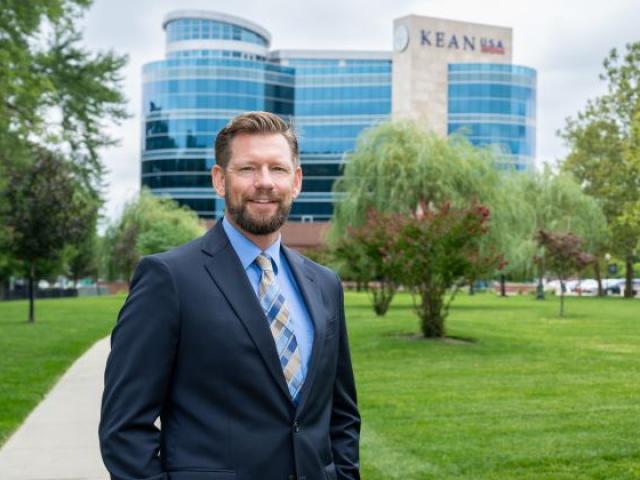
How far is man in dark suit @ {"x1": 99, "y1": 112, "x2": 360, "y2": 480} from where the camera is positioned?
302 cm

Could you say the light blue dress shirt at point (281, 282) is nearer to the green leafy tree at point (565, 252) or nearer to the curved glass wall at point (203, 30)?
the green leafy tree at point (565, 252)

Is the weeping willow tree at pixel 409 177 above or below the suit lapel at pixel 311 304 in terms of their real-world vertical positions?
above

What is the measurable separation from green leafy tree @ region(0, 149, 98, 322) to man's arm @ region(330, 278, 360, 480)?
84.7 feet

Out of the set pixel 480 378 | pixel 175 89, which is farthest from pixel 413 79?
pixel 480 378

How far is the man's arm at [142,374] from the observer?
9.85 ft

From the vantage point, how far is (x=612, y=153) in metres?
67.8

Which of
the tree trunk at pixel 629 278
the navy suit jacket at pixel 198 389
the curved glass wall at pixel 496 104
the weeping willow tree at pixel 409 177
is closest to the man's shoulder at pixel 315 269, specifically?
the navy suit jacket at pixel 198 389

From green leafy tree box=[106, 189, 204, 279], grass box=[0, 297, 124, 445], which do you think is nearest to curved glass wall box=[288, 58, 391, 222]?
green leafy tree box=[106, 189, 204, 279]

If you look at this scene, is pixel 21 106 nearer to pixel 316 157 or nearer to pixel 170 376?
pixel 170 376

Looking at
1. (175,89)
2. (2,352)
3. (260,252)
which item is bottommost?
(2,352)

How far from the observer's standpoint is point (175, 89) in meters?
111

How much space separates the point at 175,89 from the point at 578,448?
105 m

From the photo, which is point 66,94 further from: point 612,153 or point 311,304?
point 612,153

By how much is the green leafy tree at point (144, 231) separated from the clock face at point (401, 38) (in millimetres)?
42926
